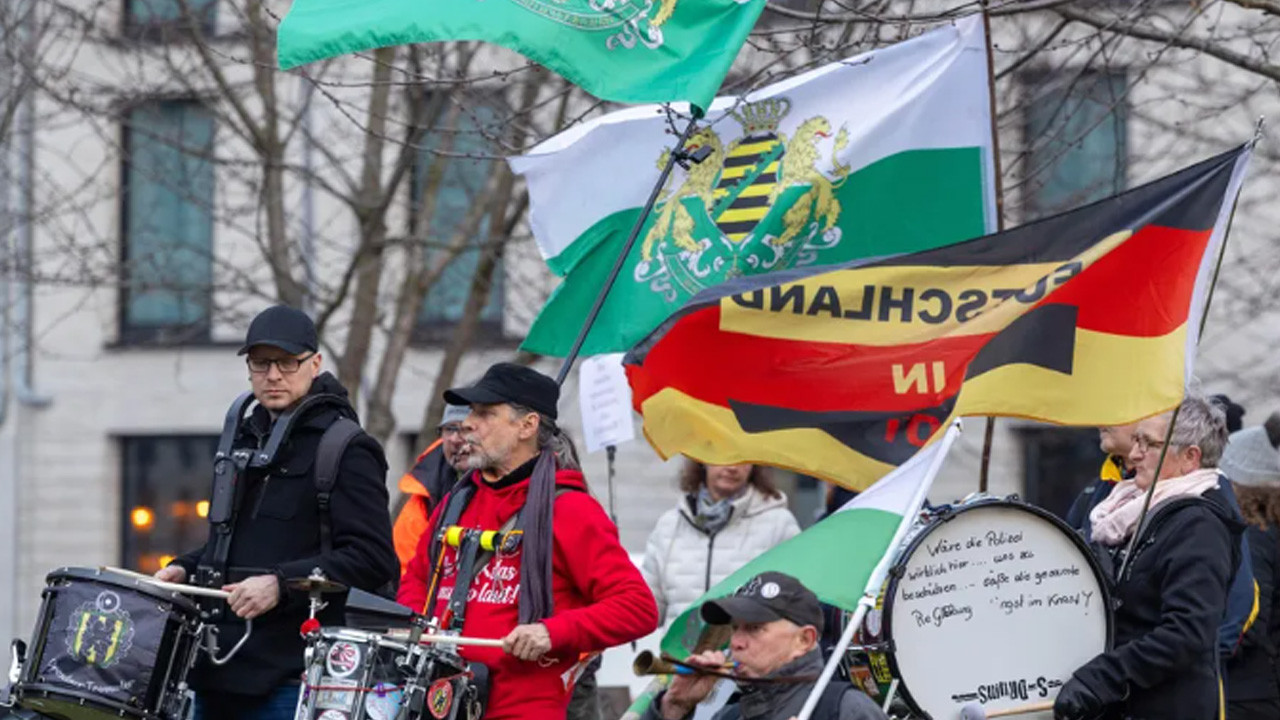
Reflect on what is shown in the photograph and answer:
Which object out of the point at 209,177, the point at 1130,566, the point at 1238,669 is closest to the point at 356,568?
the point at 1130,566

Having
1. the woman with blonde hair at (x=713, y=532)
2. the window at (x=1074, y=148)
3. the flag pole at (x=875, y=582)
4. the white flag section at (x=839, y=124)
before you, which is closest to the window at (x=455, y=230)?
the window at (x=1074, y=148)

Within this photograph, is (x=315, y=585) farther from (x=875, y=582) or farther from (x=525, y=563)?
(x=875, y=582)

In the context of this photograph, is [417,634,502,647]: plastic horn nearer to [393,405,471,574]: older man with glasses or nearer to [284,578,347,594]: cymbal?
[284,578,347,594]: cymbal

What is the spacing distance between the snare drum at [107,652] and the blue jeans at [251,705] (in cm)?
38

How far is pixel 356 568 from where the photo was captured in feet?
21.8

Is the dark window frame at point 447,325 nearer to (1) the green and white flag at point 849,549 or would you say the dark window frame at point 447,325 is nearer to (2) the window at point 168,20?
(2) the window at point 168,20

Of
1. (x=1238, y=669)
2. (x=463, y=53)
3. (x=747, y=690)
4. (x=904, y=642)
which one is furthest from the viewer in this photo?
(x=463, y=53)

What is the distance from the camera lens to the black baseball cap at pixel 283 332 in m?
6.79

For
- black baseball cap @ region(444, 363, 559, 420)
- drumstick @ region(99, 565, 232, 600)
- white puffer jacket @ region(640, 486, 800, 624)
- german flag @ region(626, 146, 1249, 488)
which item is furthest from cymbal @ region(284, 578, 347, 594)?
white puffer jacket @ region(640, 486, 800, 624)

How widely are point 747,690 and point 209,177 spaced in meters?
12.2

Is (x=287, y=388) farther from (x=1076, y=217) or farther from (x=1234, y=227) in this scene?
(x=1234, y=227)

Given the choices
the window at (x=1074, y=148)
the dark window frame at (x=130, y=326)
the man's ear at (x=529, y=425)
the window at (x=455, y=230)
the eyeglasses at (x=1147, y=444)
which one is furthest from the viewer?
the dark window frame at (x=130, y=326)

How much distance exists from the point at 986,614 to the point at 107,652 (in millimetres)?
2634

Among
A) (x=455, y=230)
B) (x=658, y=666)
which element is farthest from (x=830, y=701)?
(x=455, y=230)
